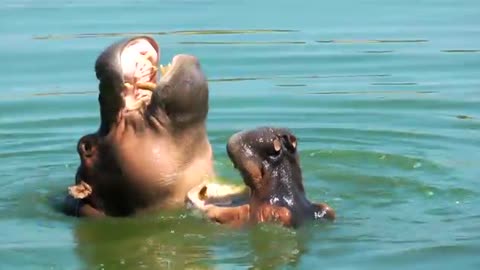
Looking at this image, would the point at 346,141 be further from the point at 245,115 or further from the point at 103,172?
the point at 103,172

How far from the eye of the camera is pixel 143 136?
29.4 ft

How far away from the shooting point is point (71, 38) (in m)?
14.9

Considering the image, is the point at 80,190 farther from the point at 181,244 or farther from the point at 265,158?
the point at 265,158

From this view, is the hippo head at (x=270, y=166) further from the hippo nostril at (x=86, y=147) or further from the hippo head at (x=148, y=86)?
the hippo nostril at (x=86, y=147)

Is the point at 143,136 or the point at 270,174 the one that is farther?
the point at 143,136

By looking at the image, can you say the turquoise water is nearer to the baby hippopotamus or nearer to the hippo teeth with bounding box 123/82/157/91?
the baby hippopotamus

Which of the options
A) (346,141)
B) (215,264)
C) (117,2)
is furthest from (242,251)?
(117,2)

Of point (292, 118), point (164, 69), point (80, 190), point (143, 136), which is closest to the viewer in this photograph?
point (164, 69)

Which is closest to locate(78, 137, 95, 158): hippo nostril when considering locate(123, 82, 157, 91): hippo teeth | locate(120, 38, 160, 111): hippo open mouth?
locate(120, 38, 160, 111): hippo open mouth

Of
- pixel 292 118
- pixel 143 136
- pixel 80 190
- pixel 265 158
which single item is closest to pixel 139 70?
pixel 143 136

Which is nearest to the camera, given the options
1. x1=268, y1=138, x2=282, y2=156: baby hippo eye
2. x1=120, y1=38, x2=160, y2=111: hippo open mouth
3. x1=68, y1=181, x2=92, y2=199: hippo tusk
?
x1=268, y1=138, x2=282, y2=156: baby hippo eye

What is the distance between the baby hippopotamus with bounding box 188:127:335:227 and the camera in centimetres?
849

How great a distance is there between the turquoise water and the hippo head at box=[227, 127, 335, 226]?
15 centimetres

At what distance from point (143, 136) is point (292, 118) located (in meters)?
3.12
